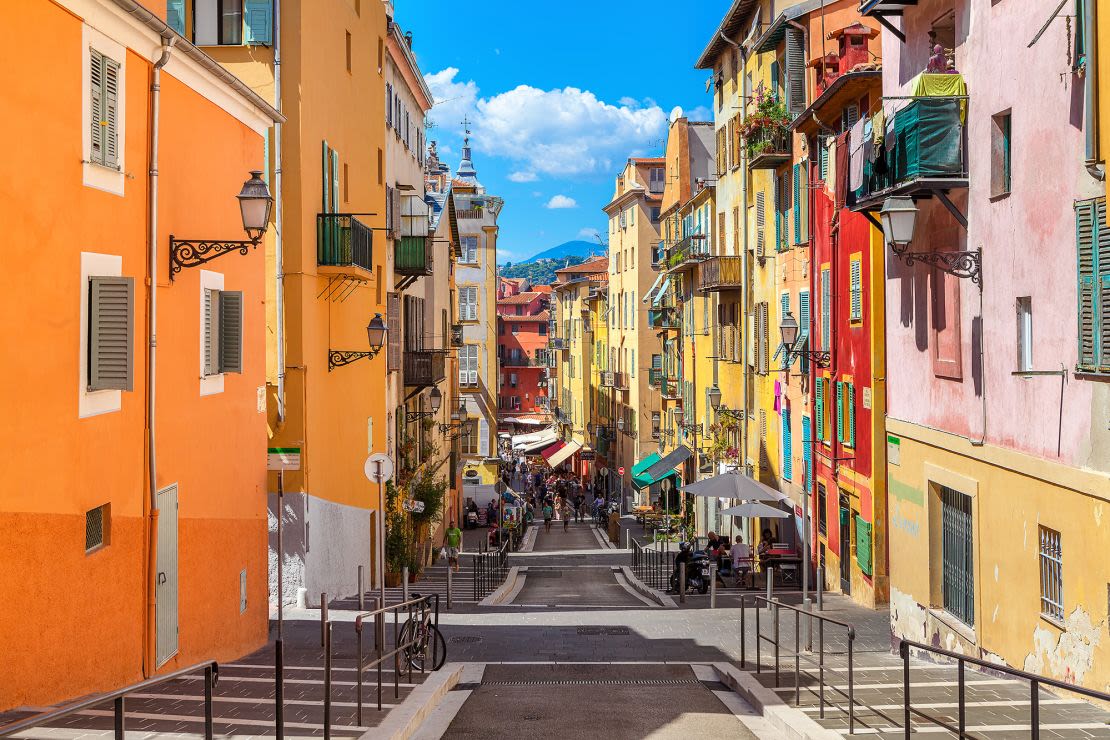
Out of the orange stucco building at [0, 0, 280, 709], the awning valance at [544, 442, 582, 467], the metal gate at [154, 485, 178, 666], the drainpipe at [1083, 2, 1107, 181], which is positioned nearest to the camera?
the orange stucco building at [0, 0, 280, 709]

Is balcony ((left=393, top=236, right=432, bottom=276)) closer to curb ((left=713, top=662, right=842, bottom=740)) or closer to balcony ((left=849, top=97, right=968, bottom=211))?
balcony ((left=849, top=97, right=968, bottom=211))

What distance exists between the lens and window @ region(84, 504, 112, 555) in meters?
11.1

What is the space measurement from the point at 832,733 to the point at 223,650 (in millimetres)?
8641

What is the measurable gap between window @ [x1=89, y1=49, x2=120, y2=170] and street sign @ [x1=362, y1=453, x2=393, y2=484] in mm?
7865

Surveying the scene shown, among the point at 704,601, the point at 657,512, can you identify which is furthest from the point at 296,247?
the point at 657,512

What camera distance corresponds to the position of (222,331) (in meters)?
15.3

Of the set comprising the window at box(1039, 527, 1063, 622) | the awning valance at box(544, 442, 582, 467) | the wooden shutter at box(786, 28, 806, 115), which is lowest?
the awning valance at box(544, 442, 582, 467)

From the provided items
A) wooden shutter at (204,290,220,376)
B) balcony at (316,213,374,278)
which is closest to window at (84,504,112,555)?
wooden shutter at (204,290,220,376)

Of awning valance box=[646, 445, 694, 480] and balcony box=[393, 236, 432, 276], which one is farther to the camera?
awning valance box=[646, 445, 694, 480]

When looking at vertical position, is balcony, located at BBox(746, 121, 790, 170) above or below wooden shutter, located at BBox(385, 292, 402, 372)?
above

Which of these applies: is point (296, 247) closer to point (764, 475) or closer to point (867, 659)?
point (867, 659)

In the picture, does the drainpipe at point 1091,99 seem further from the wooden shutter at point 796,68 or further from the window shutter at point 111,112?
the wooden shutter at point 796,68

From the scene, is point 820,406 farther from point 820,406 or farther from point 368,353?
point 368,353

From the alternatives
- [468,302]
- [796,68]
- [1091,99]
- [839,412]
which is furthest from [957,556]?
[468,302]
